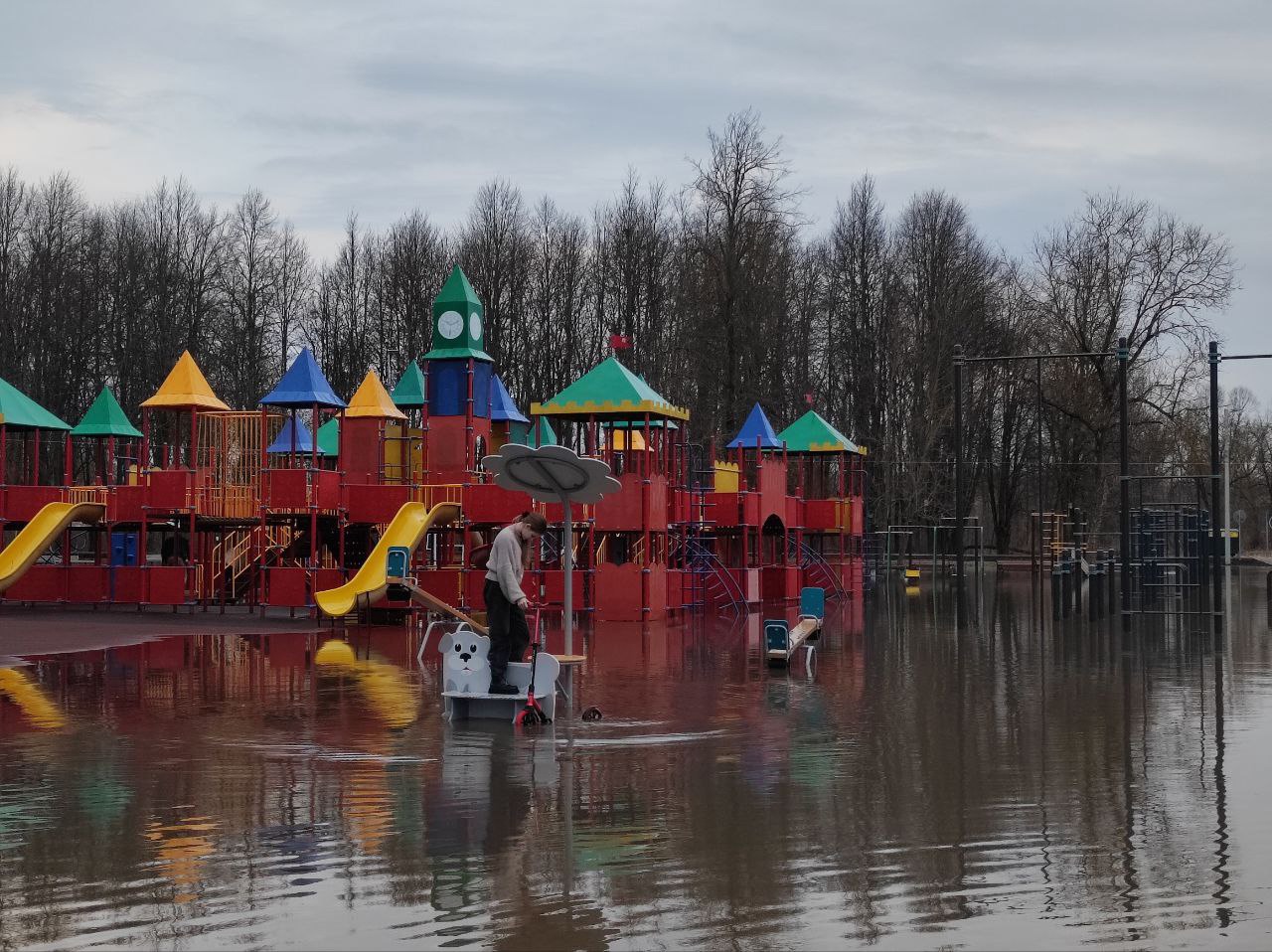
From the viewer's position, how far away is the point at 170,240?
6762cm

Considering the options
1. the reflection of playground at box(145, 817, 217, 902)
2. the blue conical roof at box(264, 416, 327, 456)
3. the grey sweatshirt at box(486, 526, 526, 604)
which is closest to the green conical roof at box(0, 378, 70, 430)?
the blue conical roof at box(264, 416, 327, 456)

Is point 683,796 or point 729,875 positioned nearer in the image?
point 729,875

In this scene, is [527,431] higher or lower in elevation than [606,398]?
higher

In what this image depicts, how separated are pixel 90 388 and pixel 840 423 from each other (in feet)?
114

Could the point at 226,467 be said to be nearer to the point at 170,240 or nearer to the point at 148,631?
the point at 148,631

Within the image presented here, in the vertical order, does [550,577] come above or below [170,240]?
below

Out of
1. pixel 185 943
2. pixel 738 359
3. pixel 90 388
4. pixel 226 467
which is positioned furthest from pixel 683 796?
pixel 90 388

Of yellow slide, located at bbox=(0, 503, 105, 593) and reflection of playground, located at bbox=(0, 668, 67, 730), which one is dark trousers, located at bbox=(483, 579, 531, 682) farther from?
yellow slide, located at bbox=(0, 503, 105, 593)

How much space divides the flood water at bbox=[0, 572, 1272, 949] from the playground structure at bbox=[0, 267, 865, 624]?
42.1ft

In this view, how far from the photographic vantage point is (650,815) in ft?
30.2

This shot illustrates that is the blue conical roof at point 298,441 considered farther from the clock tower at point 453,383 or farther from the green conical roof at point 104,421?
the clock tower at point 453,383

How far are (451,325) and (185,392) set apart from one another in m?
7.42

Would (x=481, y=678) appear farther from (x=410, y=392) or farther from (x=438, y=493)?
(x=410, y=392)

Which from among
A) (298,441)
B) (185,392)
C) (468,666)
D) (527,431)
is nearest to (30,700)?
(468,666)
